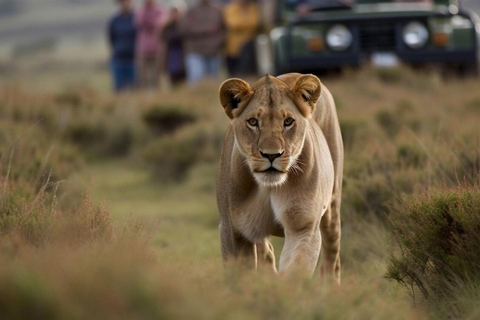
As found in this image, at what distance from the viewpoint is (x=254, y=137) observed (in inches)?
206

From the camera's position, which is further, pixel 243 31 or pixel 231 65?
pixel 231 65

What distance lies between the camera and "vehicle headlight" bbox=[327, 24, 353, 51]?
46.8ft

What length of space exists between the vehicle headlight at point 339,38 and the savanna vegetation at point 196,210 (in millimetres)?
667

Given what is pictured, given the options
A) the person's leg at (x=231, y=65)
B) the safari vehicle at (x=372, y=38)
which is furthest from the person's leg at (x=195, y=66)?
the safari vehicle at (x=372, y=38)

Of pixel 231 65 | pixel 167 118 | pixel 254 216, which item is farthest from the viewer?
pixel 231 65

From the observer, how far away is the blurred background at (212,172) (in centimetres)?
378

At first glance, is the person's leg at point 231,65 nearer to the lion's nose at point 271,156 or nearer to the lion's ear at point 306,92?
the lion's ear at point 306,92

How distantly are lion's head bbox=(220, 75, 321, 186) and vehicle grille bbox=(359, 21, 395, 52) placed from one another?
8990mm

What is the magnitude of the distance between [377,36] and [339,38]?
0.60 metres

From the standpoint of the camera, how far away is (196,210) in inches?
420

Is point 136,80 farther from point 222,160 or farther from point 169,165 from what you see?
point 222,160

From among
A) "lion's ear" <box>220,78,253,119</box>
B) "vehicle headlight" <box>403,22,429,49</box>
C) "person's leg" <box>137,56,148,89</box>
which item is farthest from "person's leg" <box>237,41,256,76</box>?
"lion's ear" <box>220,78,253,119</box>

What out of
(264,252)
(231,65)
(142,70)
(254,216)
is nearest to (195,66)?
(231,65)

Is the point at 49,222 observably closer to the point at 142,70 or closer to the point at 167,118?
the point at 167,118
